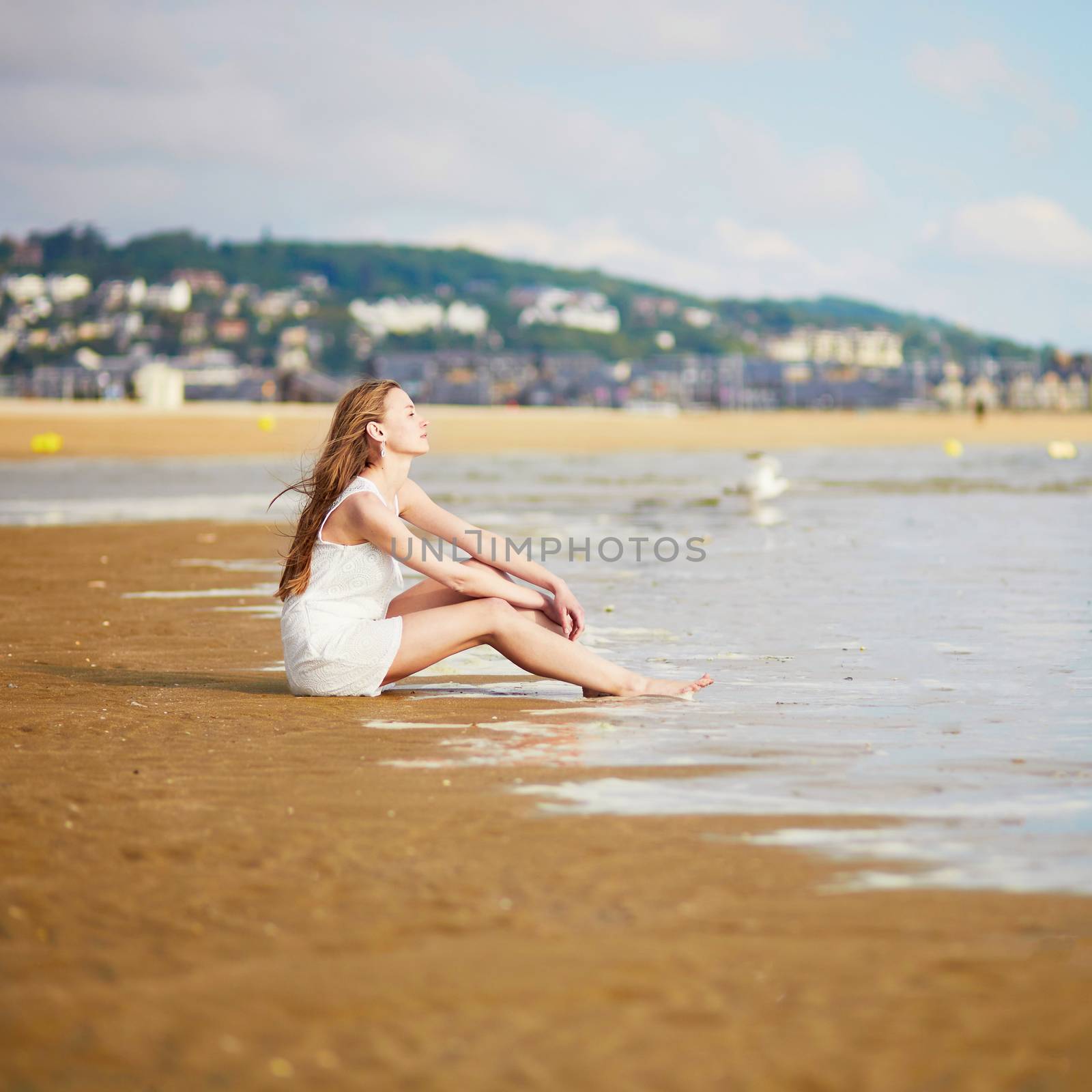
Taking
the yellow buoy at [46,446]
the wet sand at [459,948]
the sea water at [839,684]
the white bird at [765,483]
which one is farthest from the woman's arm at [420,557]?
the yellow buoy at [46,446]

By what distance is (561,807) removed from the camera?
4.42 meters

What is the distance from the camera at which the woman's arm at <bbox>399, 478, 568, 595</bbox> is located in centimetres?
649

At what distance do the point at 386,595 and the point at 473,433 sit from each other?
139 ft

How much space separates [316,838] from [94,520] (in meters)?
13.5

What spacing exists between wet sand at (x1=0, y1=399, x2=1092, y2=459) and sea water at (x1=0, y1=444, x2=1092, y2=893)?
58.6 ft

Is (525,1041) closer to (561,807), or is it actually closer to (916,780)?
(561,807)

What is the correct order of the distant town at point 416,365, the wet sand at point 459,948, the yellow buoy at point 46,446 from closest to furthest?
the wet sand at point 459,948, the yellow buoy at point 46,446, the distant town at point 416,365

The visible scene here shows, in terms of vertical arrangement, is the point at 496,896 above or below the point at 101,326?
below

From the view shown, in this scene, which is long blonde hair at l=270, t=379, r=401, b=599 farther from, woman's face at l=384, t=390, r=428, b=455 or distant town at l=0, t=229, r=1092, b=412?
distant town at l=0, t=229, r=1092, b=412

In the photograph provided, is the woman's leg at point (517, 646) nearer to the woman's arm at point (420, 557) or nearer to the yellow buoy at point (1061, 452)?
the woman's arm at point (420, 557)

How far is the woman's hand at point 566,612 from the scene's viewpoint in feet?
20.7

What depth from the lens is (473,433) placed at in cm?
4872

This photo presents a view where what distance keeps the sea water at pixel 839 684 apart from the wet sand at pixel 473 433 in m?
17.9

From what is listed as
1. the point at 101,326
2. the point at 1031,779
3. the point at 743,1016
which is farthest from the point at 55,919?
the point at 101,326
